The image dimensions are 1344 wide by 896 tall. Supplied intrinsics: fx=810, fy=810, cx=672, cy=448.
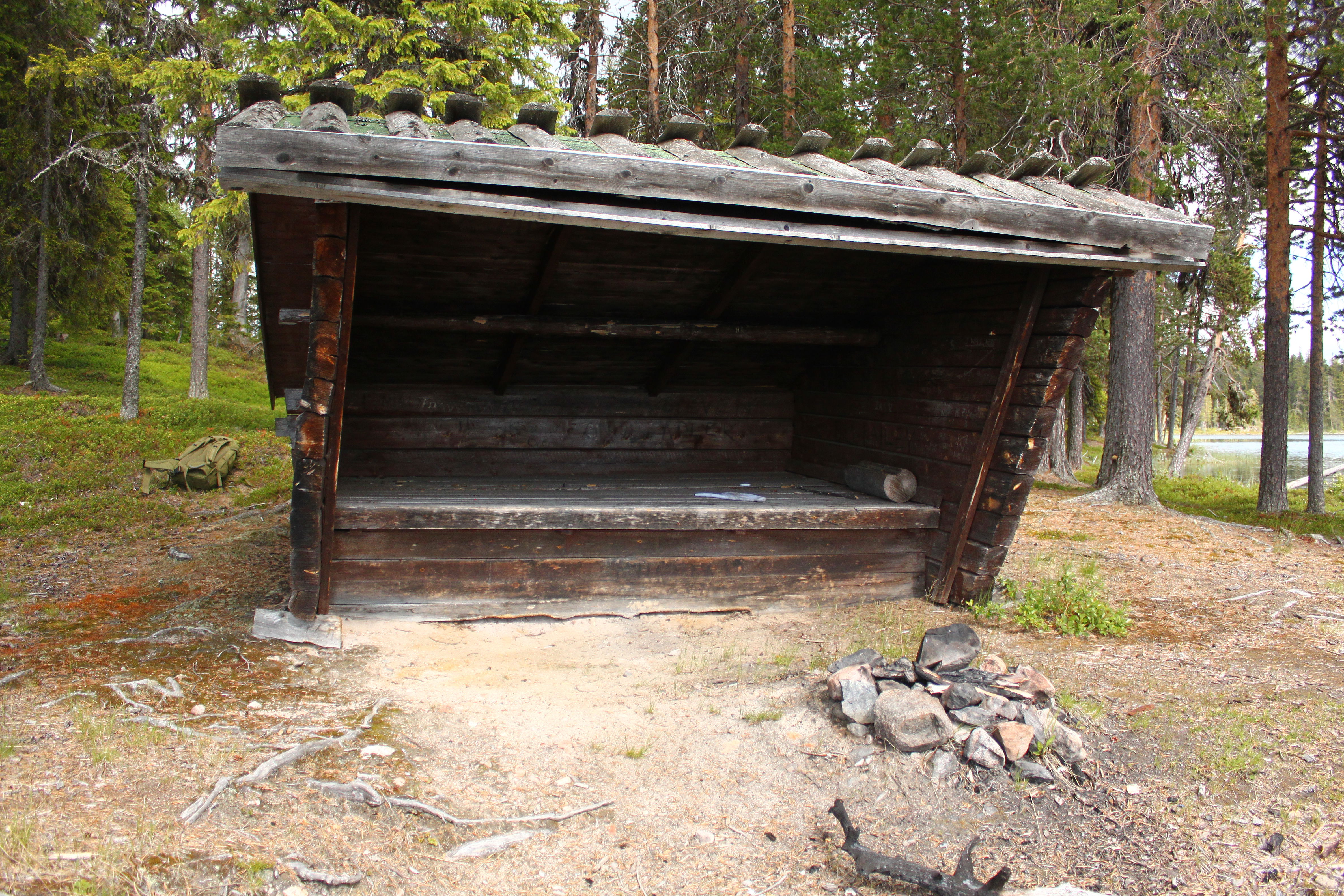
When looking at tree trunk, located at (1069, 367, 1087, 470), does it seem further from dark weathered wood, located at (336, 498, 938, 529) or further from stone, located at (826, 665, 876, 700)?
stone, located at (826, 665, 876, 700)

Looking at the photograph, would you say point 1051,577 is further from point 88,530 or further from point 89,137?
point 89,137

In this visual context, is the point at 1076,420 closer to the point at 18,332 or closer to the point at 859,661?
the point at 859,661

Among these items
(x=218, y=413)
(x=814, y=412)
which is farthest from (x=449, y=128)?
(x=218, y=413)

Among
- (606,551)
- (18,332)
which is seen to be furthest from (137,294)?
(606,551)

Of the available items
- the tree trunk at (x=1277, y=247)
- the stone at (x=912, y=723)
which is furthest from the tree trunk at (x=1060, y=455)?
→ the stone at (x=912, y=723)

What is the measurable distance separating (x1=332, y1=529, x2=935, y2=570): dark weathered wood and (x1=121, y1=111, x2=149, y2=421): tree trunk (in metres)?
11.8

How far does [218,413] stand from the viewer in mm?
14977

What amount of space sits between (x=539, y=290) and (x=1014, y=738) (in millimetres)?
3951

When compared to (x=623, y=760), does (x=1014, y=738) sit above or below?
above

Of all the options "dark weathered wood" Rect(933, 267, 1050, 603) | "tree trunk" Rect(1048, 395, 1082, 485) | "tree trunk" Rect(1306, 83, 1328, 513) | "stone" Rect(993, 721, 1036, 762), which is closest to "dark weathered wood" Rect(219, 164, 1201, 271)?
"dark weathered wood" Rect(933, 267, 1050, 603)

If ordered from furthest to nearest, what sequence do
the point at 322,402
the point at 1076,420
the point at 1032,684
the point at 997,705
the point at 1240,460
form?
the point at 1240,460
the point at 1076,420
the point at 322,402
the point at 1032,684
the point at 997,705

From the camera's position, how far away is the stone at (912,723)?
329cm

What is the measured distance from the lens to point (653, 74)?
15.1 m

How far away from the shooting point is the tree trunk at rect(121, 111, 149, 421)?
13.9 metres
